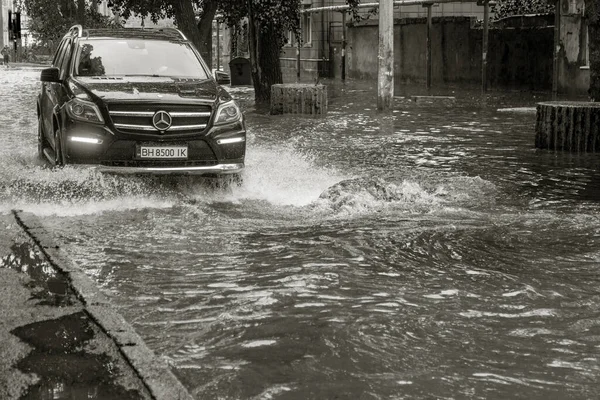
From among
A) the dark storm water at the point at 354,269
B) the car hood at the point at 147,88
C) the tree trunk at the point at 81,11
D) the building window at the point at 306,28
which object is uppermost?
the tree trunk at the point at 81,11

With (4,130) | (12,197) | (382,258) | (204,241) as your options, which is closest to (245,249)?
(204,241)

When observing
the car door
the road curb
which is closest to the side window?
the car door

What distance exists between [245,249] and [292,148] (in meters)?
7.50

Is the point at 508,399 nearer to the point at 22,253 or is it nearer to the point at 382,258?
the point at 382,258

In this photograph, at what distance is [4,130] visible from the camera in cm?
1833

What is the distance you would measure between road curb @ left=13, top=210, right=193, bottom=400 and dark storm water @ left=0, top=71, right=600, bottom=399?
143 mm

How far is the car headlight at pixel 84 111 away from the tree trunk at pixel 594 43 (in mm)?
8650

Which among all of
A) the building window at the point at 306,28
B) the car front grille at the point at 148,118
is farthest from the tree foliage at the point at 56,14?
the car front grille at the point at 148,118

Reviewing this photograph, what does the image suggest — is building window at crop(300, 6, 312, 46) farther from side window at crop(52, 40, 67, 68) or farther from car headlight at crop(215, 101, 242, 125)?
car headlight at crop(215, 101, 242, 125)

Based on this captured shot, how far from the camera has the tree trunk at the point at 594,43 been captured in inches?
627

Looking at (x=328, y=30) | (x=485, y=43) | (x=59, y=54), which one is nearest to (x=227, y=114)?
(x=59, y=54)

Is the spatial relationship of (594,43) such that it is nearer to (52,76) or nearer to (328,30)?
(52,76)

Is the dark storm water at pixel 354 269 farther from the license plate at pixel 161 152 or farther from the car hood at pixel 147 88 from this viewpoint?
the car hood at pixel 147 88

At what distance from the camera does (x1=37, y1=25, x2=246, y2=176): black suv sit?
10125 millimetres
